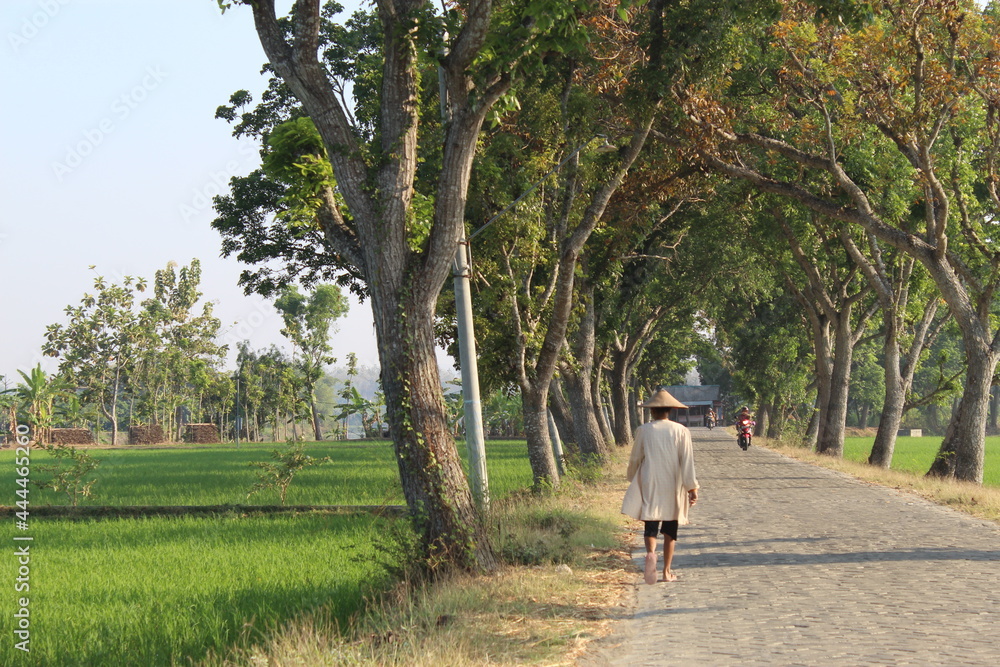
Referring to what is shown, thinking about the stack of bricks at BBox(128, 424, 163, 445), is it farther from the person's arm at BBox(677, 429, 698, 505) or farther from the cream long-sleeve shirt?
the person's arm at BBox(677, 429, 698, 505)

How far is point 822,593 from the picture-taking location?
28.0ft

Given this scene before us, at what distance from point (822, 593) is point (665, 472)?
5.64ft

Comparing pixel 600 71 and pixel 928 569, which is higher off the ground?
pixel 600 71

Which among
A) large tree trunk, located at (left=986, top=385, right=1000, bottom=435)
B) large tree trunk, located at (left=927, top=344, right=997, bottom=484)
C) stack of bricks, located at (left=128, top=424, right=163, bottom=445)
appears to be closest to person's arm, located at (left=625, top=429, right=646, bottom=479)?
large tree trunk, located at (left=927, top=344, right=997, bottom=484)

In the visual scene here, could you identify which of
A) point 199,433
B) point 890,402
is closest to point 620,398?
point 890,402

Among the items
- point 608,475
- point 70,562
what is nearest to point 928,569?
point 70,562

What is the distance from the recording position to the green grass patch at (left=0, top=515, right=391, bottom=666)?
24.5 feet

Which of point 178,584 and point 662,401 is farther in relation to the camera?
point 178,584

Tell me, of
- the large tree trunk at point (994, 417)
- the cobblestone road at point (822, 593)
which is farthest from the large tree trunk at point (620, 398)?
the large tree trunk at point (994, 417)

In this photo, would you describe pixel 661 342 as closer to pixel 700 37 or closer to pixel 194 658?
pixel 700 37

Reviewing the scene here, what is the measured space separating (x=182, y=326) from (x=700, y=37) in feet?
234

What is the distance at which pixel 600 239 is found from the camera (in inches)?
874

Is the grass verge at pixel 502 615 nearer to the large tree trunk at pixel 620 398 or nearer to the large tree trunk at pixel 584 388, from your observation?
the large tree trunk at pixel 584 388

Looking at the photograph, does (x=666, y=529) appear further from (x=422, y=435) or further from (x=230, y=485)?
(x=230, y=485)
